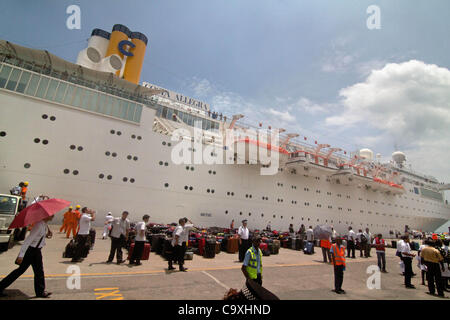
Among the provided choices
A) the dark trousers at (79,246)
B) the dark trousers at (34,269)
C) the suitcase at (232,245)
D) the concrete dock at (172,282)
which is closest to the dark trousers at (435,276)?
the concrete dock at (172,282)

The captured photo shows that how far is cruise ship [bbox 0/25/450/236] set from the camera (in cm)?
1265

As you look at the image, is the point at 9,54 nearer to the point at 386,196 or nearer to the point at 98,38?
the point at 98,38

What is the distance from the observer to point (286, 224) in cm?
2117

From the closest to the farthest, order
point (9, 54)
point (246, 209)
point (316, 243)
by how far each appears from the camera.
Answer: point (9, 54)
point (316, 243)
point (246, 209)

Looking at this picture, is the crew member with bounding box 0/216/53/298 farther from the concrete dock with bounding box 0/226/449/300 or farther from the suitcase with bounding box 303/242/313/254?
the suitcase with bounding box 303/242/313/254

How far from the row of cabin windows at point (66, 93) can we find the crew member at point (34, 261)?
1287cm

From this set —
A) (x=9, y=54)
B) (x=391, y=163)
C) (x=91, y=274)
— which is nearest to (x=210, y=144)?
(x=91, y=274)

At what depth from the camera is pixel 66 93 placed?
13.9 meters

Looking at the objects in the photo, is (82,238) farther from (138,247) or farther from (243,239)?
(243,239)

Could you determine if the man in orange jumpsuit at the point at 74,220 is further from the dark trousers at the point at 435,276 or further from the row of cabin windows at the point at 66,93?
the dark trousers at the point at 435,276

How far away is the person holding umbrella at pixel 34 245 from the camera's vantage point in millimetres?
3527

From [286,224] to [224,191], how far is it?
7.93m

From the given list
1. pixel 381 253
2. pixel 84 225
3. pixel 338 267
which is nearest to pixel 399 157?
pixel 381 253
